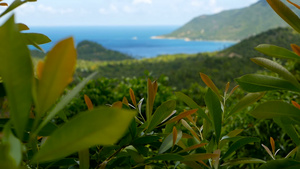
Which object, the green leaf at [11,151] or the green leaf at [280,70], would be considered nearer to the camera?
the green leaf at [11,151]

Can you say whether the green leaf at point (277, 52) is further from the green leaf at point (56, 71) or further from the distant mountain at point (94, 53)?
the distant mountain at point (94, 53)

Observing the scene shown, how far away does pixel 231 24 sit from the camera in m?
46.3

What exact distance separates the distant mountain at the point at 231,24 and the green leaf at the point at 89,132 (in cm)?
4106

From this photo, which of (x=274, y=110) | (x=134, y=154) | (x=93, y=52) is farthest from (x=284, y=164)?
(x=93, y=52)

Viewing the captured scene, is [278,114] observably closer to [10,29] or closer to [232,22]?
[10,29]

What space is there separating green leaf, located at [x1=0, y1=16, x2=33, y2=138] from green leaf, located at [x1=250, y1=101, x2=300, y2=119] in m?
0.21

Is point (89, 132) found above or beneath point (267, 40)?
above

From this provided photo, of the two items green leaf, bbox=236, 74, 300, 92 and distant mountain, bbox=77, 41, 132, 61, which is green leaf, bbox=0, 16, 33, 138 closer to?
green leaf, bbox=236, 74, 300, 92

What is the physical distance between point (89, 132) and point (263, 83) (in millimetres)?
248

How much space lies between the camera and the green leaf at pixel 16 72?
0.53ft

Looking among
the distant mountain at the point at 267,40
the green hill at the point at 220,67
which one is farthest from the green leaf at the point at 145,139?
the distant mountain at the point at 267,40

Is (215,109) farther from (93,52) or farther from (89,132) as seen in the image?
(93,52)

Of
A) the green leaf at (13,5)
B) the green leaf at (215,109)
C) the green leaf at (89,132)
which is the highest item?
the green leaf at (13,5)

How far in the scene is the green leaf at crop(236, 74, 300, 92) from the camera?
12.7 inches
